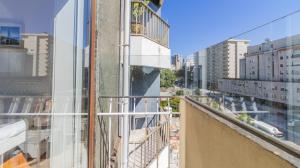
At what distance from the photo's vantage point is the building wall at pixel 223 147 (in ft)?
3.54

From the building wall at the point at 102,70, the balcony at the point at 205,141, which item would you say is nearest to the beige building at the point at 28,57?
the balcony at the point at 205,141

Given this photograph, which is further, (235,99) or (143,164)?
(143,164)

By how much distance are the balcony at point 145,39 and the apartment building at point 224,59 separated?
3652 millimetres

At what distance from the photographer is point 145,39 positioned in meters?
6.86

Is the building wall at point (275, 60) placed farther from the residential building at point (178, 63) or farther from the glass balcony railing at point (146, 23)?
the glass balcony railing at point (146, 23)

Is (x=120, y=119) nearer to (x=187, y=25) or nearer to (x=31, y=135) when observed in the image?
(x=31, y=135)

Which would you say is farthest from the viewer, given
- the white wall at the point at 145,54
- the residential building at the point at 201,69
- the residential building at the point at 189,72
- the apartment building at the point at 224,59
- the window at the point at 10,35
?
the white wall at the point at 145,54

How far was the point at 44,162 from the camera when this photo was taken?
162 centimetres

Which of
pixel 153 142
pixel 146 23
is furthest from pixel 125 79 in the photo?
pixel 146 23

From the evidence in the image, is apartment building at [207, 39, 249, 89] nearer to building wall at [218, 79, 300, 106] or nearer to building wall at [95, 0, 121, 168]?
building wall at [218, 79, 300, 106]

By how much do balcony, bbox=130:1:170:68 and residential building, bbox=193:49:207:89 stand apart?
2969mm

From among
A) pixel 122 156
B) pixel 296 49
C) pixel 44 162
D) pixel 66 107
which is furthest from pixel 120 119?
pixel 296 49

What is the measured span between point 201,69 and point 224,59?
99 centimetres

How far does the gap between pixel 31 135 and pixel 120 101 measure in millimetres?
3286
